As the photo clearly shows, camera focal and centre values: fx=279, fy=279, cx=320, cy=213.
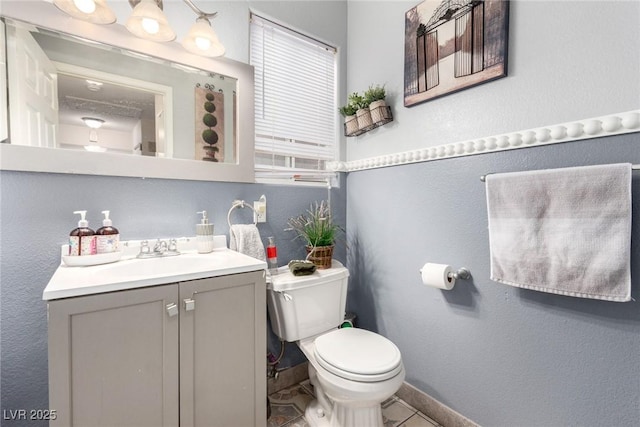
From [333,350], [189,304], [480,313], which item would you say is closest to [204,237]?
[189,304]

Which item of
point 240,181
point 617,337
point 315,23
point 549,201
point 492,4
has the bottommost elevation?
point 617,337

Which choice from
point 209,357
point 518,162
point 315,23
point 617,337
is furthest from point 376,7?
point 209,357

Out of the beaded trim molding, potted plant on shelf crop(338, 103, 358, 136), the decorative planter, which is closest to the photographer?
the beaded trim molding

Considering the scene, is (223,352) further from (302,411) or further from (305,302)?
(302,411)

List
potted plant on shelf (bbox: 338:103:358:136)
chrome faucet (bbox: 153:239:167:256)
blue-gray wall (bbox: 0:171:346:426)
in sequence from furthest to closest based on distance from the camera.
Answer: potted plant on shelf (bbox: 338:103:358:136) < chrome faucet (bbox: 153:239:167:256) < blue-gray wall (bbox: 0:171:346:426)

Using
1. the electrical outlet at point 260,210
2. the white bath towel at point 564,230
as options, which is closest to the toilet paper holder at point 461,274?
the white bath towel at point 564,230

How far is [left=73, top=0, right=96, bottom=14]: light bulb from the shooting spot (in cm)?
105

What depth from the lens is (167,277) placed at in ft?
3.04

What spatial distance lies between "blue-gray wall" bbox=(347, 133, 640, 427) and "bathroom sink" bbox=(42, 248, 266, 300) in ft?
2.81

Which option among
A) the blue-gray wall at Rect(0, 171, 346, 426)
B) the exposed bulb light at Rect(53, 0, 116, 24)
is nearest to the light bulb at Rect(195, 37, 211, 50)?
the exposed bulb light at Rect(53, 0, 116, 24)

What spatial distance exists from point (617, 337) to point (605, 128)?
27.0 inches

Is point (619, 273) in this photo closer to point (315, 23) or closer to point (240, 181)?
point (240, 181)

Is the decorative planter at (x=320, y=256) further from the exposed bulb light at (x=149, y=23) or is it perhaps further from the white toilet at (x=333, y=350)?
the exposed bulb light at (x=149, y=23)

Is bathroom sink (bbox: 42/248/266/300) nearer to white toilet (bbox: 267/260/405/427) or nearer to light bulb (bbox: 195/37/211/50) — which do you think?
white toilet (bbox: 267/260/405/427)
